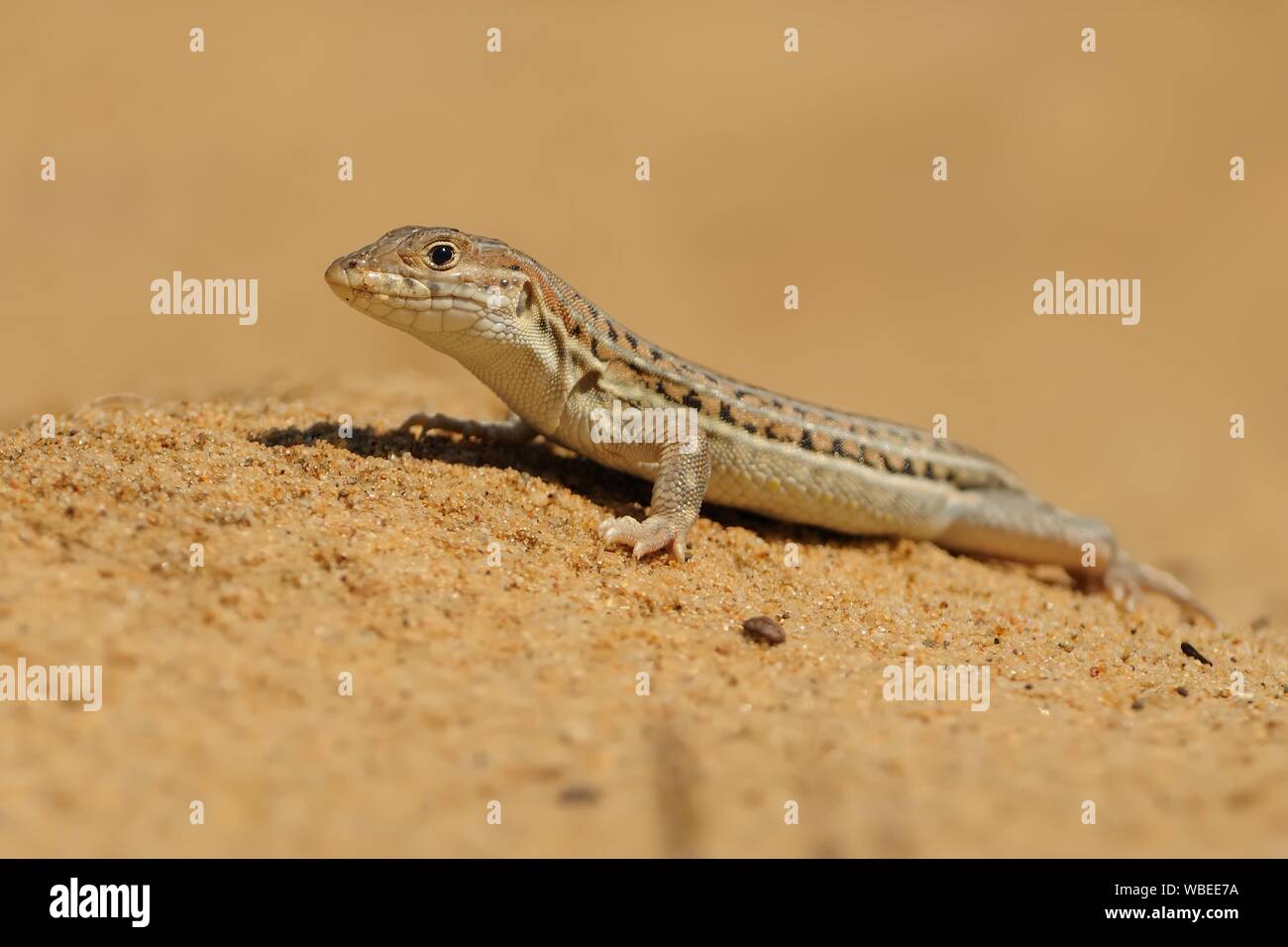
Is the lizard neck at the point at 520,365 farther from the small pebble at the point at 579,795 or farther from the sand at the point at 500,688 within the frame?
the small pebble at the point at 579,795

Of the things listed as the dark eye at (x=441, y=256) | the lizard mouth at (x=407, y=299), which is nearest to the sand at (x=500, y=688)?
the lizard mouth at (x=407, y=299)

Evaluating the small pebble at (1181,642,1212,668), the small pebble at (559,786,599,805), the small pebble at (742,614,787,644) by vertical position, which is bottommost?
the small pebble at (559,786,599,805)

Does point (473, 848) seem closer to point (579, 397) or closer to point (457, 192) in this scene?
point (579, 397)

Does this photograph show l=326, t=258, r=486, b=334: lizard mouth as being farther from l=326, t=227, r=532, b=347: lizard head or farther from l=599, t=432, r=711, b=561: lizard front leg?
l=599, t=432, r=711, b=561: lizard front leg

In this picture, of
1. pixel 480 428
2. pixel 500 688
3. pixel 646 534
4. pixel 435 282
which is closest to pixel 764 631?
pixel 646 534

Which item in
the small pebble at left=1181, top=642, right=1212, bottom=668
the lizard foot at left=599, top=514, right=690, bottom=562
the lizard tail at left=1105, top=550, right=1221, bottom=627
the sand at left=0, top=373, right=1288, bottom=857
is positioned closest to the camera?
the sand at left=0, top=373, right=1288, bottom=857

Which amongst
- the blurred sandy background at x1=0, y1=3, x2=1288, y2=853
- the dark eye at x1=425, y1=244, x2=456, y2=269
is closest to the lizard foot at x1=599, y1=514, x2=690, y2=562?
the dark eye at x1=425, y1=244, x2=456, y2=269
